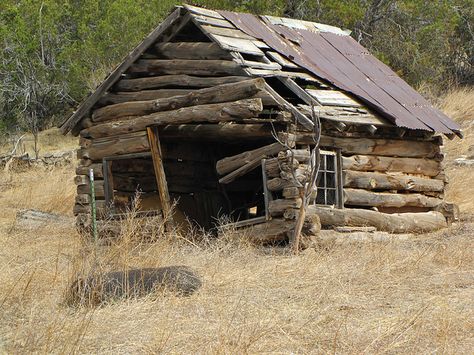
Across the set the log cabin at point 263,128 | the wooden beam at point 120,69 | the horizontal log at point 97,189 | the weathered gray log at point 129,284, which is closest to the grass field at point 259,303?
the weathered gray log at point 129,284

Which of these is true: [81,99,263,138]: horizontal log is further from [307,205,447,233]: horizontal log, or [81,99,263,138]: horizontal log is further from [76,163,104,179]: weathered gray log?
[307,205,447,233]: horizontal log

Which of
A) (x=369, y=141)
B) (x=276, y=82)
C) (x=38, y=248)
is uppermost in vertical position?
(x=276, y=82)

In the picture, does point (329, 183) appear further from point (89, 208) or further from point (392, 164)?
point (89, 208)

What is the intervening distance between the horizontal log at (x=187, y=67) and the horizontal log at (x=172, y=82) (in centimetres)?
11

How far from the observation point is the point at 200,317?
7145mm

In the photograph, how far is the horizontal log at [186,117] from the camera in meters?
11.8

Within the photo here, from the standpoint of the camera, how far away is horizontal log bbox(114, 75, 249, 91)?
41.1ft

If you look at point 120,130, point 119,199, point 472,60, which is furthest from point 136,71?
point 472,60

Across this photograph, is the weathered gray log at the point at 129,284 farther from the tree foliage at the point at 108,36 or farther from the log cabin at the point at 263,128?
the tree foliage at the point at 108,36

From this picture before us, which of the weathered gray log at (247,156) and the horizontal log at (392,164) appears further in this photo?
the horizontal log at (392,164)

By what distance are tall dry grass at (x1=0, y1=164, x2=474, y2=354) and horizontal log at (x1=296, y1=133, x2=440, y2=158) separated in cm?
193

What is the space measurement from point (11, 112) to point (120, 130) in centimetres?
1468

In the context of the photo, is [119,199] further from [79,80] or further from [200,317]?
[79,80]

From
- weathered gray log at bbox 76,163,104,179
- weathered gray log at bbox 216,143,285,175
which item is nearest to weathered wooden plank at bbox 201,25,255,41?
weathered gray log at bbox 216,143,285,175
